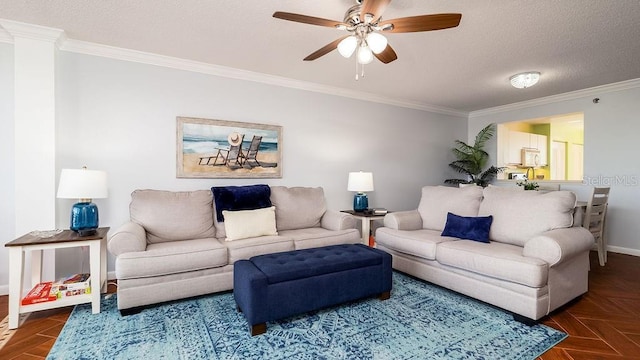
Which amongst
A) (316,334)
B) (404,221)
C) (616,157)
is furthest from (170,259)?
(616,157)

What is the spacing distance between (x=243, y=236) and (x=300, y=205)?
89 cm

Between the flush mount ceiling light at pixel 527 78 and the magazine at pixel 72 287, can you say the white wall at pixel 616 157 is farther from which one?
the magazine at pixel 72 287

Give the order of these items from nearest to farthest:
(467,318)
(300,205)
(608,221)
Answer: (467,318) < (300,205) < (608,221)

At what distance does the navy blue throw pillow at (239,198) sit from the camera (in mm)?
3223

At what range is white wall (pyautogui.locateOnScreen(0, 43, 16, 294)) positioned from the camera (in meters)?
2.73

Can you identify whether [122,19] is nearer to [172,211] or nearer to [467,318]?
[172,211]

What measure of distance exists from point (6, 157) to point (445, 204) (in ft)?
→ 14.4

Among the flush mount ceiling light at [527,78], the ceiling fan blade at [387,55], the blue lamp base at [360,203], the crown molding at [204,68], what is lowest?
the blue lamp base at [360,203]

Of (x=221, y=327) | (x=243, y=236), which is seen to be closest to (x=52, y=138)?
(x=243, y=236)

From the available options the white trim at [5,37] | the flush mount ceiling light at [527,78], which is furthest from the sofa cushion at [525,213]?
the white trim at [5,37]

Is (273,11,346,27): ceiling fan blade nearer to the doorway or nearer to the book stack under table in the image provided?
the book stack under table

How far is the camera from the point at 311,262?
235 centimetres

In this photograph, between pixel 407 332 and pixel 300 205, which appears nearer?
pixel 407 332

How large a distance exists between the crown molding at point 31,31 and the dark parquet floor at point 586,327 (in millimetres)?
2313
